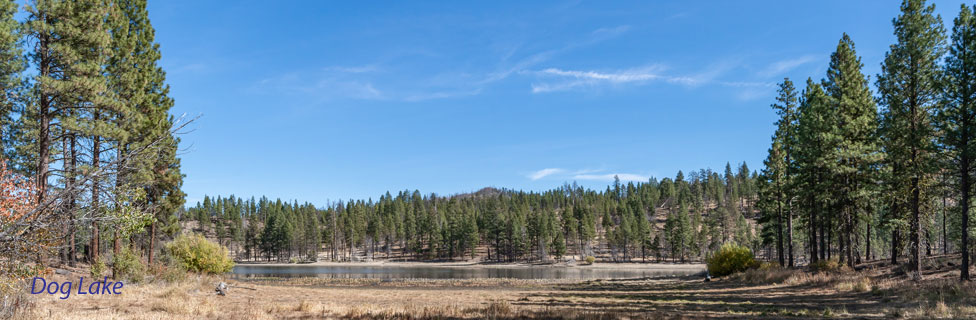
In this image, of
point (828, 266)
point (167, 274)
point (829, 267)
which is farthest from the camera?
point (828, 266)

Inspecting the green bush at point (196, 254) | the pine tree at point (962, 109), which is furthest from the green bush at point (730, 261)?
the green bush at point (196, 254)

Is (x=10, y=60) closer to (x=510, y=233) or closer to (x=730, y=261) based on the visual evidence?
(x=730, y=261)

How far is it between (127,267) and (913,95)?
1472 inches

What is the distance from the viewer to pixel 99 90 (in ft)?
54.5

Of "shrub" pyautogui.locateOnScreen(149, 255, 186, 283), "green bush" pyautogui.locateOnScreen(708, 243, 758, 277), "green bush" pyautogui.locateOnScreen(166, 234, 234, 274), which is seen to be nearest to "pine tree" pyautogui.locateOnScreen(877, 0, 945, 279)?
"green bush" pyautogui.locateOnScreen(708, 243, 758, 277)

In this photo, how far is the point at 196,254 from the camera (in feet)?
114

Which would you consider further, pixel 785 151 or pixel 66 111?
pixel 785 151

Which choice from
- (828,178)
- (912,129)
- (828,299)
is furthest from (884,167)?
(828,299)

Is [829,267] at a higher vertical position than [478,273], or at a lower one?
higher

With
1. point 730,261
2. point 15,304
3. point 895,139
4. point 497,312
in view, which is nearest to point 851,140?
point 895,139

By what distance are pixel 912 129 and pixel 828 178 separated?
8.48 meters

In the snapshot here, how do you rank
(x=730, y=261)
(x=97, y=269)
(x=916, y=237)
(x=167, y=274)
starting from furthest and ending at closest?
(x=730, y=261), (x=167, y=274), (x=916, y=237), (x=97, y=269)

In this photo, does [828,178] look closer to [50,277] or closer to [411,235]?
[50,277]

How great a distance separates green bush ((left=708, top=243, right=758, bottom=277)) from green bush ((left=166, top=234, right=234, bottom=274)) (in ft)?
125
